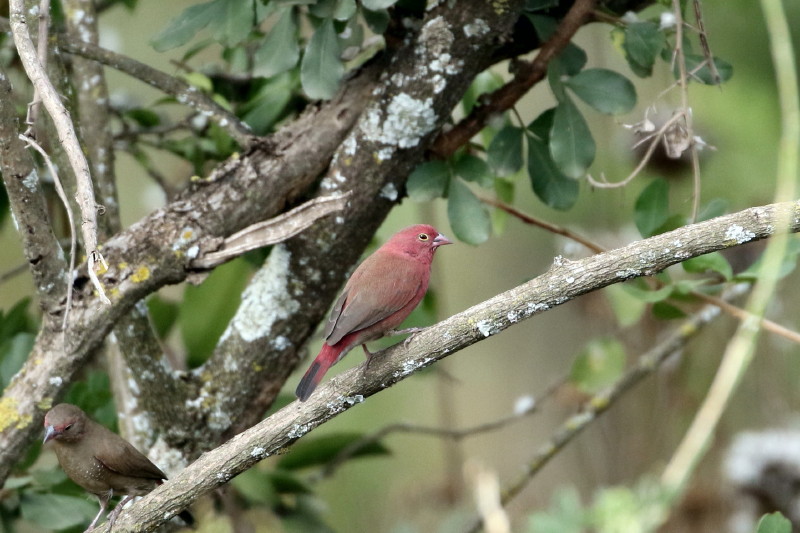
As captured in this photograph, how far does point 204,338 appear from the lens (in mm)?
3633

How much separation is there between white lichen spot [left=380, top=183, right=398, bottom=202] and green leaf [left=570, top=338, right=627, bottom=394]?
60.9 inches

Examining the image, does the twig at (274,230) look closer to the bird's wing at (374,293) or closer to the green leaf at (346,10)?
the bird's wing at (374,293)

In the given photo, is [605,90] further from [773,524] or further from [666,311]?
[773,524]

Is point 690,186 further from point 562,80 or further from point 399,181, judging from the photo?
point 399,181

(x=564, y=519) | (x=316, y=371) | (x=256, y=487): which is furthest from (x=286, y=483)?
(x=564, y=519)

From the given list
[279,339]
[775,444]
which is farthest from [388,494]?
[279,339]

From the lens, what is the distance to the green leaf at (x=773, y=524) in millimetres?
2015

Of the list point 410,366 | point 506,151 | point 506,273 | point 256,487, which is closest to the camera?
point 410,366

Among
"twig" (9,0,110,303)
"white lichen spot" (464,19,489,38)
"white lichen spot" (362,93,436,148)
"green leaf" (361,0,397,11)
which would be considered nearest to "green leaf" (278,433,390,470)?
"white lichen spot" (362,93,436,148)

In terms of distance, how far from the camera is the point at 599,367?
13.4 ft

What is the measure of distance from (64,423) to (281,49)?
141 centimetres

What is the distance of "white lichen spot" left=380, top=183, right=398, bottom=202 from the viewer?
298 cm

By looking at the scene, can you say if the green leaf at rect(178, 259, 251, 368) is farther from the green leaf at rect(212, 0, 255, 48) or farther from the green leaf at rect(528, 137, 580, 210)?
the green leaf at rect(528, 137, 580, 210)

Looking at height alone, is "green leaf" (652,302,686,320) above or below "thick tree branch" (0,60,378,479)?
below
